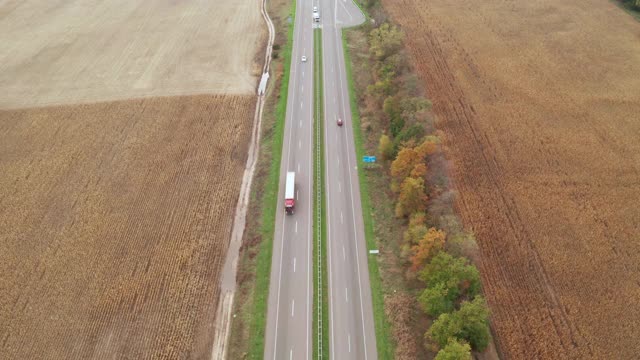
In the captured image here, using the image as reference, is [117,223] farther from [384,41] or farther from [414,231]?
[384,41]

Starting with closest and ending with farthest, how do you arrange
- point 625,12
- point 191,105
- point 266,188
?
point 266,188 → point 191,105 → point 625,12

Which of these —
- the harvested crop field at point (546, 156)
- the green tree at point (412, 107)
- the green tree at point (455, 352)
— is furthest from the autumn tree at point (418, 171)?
the green tree at point (455, 352)

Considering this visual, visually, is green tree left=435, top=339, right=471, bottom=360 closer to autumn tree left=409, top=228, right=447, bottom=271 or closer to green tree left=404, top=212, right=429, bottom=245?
autumn tree left=409, top=228, right=447, bottom=271

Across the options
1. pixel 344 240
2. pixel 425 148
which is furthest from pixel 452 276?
pixel 425 148

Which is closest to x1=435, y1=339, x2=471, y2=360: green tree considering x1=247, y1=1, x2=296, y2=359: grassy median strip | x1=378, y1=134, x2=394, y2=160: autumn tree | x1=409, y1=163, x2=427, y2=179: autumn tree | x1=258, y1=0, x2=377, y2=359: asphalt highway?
x1=258, y1=0, x2=377, y2=359: asphalt highway

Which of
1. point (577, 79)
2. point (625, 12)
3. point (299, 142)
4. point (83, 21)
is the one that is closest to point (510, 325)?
point (299, 142)

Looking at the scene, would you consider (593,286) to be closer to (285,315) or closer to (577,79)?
(285,315)
